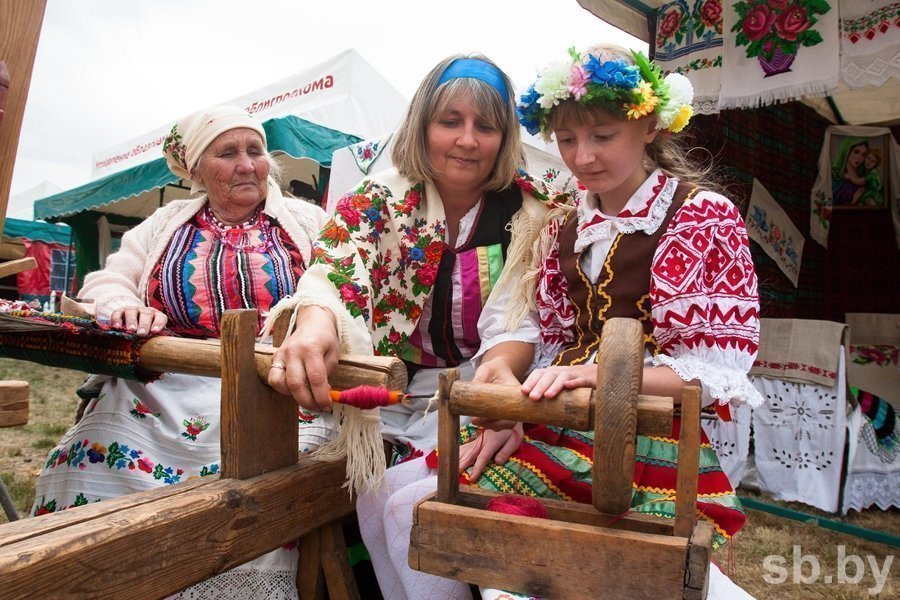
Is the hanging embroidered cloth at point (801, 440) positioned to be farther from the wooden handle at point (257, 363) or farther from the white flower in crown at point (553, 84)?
the wooden handle at point (257, 363)

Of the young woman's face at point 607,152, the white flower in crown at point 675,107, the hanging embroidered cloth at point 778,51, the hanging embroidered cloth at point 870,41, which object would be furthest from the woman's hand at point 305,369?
the hanging embroidered cloth at point 870,41

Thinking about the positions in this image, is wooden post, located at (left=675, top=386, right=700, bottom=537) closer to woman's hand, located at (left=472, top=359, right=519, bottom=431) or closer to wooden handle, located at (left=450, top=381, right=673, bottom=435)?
wooden handle, located at (left=450, top=381, right=673, bottom=435)

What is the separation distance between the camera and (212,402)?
216cm

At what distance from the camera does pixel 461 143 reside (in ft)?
6.46

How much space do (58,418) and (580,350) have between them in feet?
19.2

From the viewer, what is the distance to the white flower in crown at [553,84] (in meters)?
1.65

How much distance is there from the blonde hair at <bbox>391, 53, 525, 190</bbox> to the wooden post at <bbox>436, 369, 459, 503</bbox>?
1038mm

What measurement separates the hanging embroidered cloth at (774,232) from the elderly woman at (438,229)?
3.29 metres

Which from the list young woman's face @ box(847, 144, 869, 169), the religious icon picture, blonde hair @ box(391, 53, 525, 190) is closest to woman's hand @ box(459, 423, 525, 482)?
blonde hair @ box(391, 53, 525, 190)

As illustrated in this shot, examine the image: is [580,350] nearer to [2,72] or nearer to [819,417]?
[2,72]

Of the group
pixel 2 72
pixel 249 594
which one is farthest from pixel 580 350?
pixel 2 72

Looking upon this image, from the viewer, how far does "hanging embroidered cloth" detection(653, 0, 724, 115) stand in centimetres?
404

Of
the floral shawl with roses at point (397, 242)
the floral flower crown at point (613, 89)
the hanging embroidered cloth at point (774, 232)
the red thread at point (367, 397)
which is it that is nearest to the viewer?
the red thread at point (367, 397)

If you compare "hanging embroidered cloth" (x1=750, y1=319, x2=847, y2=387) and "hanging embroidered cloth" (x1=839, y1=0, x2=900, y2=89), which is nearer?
"hanging embroidered cloth" (x1=839, y1=0, x2=900, y2=89)
